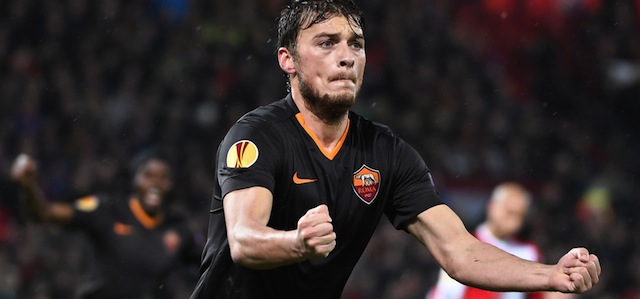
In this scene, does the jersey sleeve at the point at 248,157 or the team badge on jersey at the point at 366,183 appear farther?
the team badge on jersey at the point at 366,183

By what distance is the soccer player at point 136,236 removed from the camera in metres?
7.05

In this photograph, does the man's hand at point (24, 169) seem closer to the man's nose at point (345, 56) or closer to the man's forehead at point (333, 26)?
the man's forehead at point (333, 26)

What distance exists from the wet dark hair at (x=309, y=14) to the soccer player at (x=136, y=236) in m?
3.34

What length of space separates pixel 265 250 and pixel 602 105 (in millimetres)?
11834

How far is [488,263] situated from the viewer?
154 inches

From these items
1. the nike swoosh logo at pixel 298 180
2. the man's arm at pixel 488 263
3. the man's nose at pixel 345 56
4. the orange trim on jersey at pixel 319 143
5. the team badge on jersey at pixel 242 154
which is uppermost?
the man's nose at pixel 345 56

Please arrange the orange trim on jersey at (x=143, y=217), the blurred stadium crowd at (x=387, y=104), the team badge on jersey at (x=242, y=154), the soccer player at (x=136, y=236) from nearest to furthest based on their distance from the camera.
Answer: the team badge on jersey at (x=242, y=154), the soccer player at (x=136, y=236), the orange trim on jersey at (x=143, y=217), the blurred stadium crowd at (x=387, y=104)

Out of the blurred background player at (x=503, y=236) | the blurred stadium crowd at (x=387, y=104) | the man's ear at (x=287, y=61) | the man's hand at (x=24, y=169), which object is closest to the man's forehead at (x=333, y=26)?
the man's ear at (x=287, y=61)

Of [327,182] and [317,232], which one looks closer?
[317,232]

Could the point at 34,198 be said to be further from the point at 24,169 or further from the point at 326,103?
the point at 326,103

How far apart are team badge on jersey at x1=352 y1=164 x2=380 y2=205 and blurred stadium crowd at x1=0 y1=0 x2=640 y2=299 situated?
6173 mm

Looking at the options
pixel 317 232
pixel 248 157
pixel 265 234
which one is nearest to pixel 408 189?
pixel 248 157

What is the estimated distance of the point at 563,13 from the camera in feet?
51.0

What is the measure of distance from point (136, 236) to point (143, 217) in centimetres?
17
